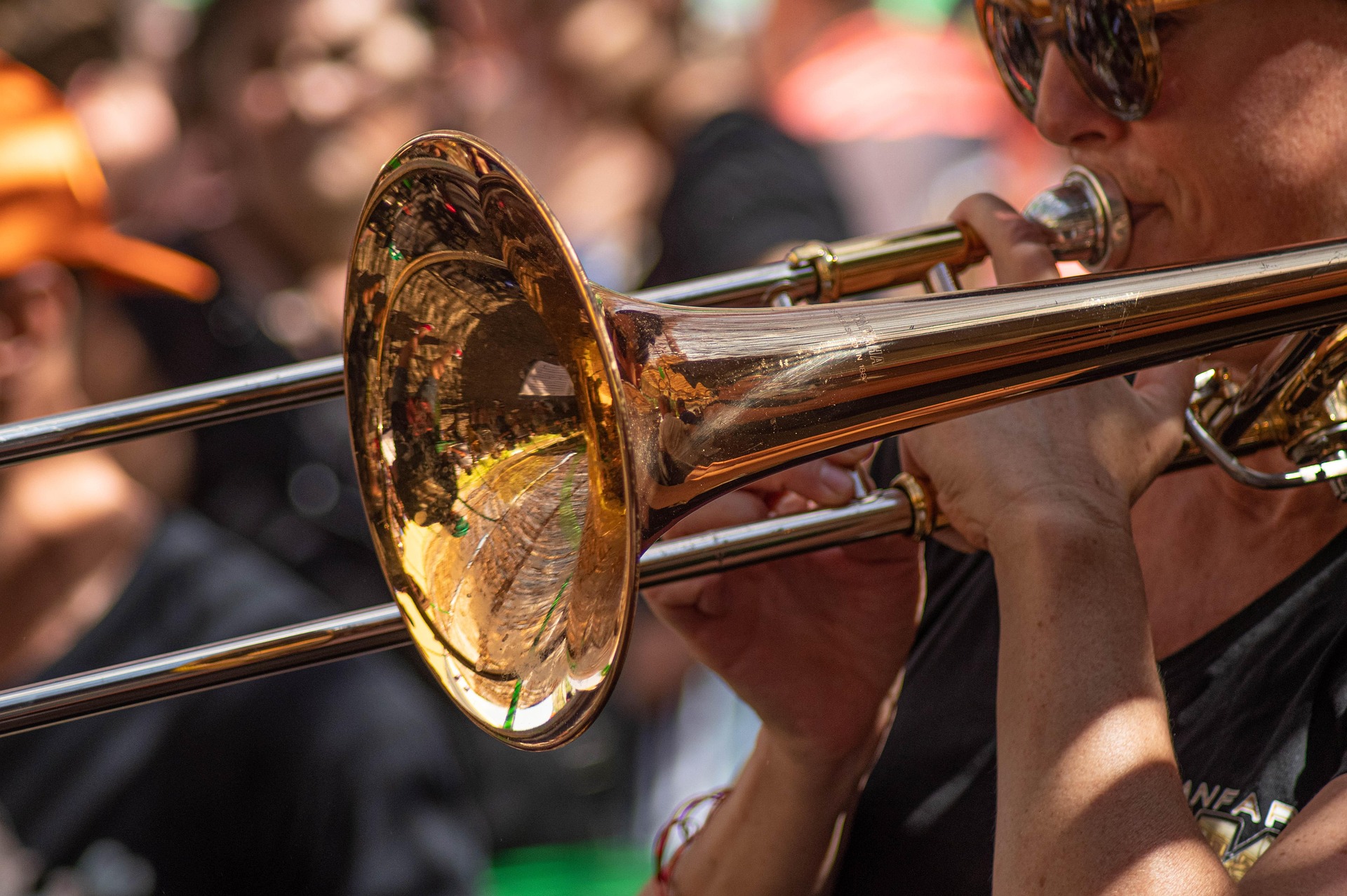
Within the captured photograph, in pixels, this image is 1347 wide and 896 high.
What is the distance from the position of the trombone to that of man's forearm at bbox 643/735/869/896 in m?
0.33

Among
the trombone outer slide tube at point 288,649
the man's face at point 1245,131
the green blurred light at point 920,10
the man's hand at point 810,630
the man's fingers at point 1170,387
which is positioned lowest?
the man's hand at point 810,630

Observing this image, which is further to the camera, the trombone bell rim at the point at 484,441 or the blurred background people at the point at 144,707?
the blurred background people at the point at 144,707

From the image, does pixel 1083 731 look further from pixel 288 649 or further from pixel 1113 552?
pixel 288 649

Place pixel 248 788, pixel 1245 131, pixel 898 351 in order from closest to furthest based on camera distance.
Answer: pixel 898 351, pixel 1245 131, pixel 248 788

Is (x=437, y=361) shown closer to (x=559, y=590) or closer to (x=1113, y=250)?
(x=559, y=590)

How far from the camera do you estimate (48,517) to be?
2395mm

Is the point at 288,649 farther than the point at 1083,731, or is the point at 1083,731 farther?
Result: the point at 288,649

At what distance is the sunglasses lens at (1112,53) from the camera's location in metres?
1.34

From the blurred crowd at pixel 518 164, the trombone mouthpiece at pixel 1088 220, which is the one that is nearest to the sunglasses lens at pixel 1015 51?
the trombone mouthpiece at pixel 1088 220

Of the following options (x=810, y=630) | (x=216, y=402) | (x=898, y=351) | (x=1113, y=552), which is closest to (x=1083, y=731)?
(x=1113, y=552)

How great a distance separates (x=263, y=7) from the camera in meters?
3.69

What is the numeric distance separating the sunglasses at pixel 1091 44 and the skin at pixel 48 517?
5.55 feet

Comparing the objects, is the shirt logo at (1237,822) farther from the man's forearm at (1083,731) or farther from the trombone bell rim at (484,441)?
the trombone bell rim at (484,441)

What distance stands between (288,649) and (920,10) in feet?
14.4
